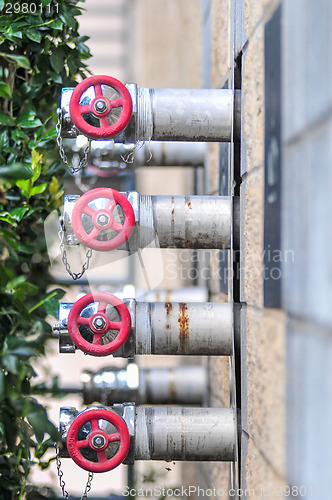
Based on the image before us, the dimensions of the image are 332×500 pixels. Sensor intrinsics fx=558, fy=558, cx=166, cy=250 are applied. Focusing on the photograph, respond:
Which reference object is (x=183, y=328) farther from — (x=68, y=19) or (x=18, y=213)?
(x=68, y=19)

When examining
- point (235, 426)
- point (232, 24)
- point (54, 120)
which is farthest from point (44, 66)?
point (235, 426)

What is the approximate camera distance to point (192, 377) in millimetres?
2201

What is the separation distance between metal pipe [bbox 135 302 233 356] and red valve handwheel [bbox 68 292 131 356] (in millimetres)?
57

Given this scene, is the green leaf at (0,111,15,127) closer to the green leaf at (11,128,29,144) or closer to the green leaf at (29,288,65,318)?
the green leaf at (11,128,29,144)

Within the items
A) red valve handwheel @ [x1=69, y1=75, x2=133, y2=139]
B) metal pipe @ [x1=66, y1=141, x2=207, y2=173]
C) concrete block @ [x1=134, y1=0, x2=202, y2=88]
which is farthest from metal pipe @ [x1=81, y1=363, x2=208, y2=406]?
concrete block @ [x1=134, y1=0, x2=202, y2=88]

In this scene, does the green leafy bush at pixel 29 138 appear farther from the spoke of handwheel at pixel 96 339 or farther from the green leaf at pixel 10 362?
the green leaf at pixel 10 362

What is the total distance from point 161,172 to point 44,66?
8.48ft

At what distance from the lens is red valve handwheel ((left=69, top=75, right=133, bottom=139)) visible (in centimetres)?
129

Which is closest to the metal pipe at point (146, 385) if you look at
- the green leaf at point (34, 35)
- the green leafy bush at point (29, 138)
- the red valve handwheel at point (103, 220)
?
the green leafy bush at point (29, 138)

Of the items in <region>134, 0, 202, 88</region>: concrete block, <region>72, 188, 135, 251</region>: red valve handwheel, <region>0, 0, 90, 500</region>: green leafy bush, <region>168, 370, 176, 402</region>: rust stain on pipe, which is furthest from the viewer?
<region>134, 0, 202, 88</region>: concrete block

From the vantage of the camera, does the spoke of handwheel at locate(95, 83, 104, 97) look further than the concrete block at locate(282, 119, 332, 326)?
Yes

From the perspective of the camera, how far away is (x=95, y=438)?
4.22 feet

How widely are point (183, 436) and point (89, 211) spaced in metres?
0.58

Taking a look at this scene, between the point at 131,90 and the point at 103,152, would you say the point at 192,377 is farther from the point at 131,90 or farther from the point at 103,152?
the point at 131,90
